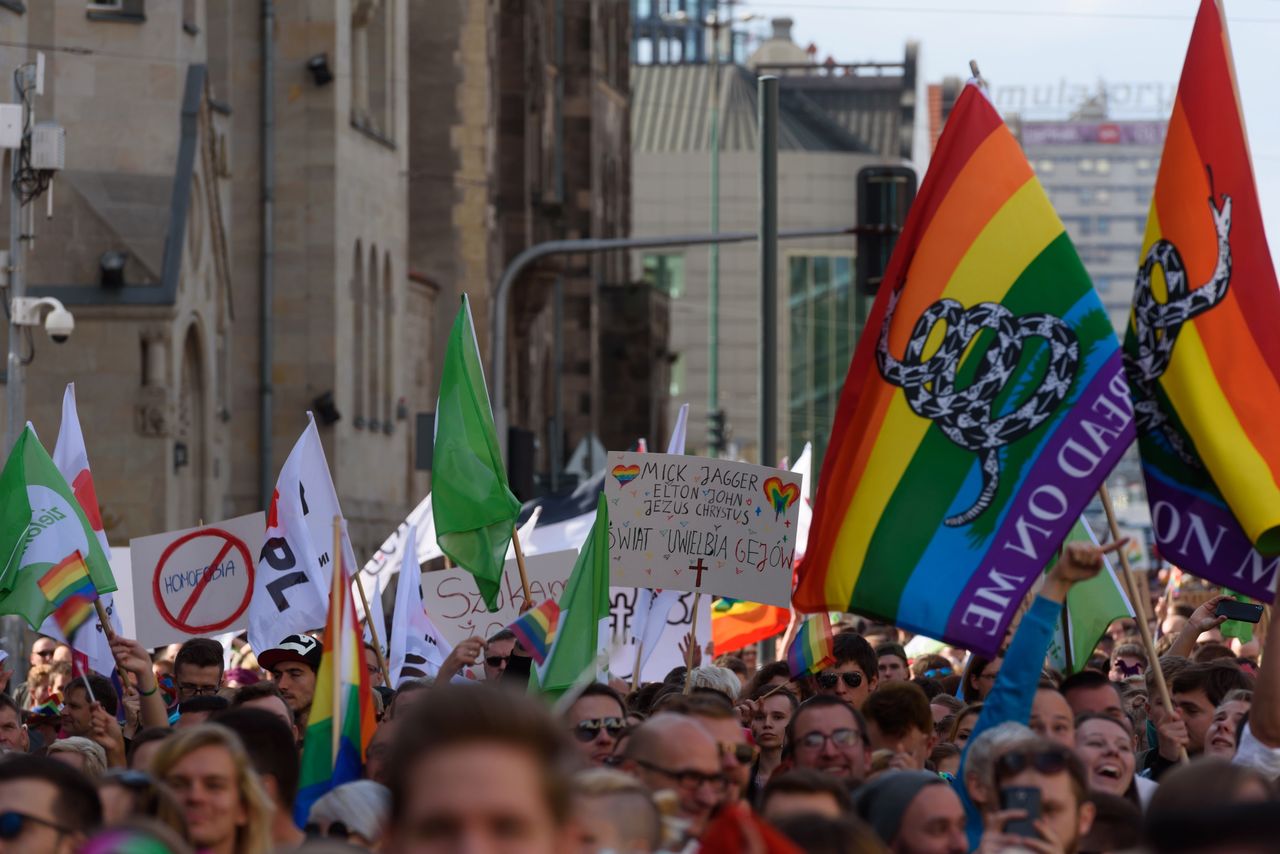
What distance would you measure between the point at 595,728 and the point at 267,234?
79.5 ft

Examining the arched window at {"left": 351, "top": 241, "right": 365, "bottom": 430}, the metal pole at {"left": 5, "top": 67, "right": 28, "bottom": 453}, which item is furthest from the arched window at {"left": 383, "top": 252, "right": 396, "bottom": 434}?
the metal pole at {"left": 5, "top": 67, "right": 28, "bottom": 453}

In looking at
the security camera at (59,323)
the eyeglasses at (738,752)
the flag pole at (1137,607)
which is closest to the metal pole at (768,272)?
the security camera at (59,323)

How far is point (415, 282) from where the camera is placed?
38.5 m

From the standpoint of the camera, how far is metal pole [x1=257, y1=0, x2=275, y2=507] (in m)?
31.6

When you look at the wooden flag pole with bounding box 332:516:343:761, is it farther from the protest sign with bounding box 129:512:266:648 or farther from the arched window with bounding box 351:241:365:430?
the arched window with bounding box 351:241:365:430

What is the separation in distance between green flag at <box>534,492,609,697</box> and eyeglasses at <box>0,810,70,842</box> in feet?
10.8

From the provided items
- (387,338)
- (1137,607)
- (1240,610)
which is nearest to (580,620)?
(1137,607)

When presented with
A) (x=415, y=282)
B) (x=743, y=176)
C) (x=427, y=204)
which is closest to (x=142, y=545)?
(x=415, y=282)

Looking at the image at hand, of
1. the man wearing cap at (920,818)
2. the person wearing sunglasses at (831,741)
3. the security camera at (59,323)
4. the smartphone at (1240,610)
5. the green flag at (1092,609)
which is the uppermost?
the security camera at (59,323)

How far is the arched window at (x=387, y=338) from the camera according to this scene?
3553 centimetres

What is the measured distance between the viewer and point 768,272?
19109mm

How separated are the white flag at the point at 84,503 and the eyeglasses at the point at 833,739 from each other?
16.3ft

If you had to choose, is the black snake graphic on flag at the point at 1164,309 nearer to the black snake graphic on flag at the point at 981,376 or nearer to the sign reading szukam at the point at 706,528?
the black snake graphic on flag at the point at 981,376

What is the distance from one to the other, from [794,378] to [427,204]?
225 feet
